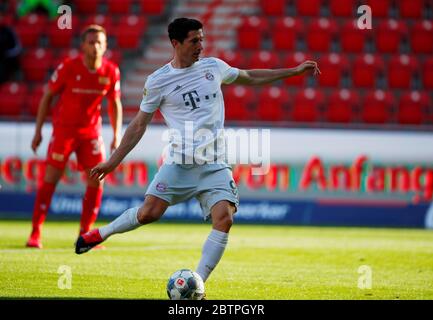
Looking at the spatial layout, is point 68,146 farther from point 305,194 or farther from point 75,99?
point 305,194

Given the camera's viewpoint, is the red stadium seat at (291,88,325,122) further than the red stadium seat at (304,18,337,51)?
No

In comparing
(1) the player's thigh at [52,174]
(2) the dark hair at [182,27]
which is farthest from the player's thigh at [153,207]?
(1) the player's thigh at [52,174]

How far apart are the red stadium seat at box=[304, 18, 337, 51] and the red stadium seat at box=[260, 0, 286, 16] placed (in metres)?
1.04

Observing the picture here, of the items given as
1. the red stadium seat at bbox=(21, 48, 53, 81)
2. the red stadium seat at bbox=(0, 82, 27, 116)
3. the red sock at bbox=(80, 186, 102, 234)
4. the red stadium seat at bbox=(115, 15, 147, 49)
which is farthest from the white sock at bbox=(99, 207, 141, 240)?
the red stadium seat at bbox=(115, 15, 147, 49)

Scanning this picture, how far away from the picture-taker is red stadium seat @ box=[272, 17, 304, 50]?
20.2 metres

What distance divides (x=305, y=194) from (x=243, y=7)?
6.60 m

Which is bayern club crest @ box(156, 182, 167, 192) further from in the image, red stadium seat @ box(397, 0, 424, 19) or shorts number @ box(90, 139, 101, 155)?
red stadium seat @ box(397, 0, 424, 19)

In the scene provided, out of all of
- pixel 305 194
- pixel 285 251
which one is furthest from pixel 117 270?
pixel 305 194

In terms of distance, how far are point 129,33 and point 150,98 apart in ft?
43.1

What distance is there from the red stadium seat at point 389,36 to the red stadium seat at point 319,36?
41.8 inches

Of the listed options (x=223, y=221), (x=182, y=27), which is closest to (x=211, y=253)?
(x=223, y=221)

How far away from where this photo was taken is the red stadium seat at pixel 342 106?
1873 cm

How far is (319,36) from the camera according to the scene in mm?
20125

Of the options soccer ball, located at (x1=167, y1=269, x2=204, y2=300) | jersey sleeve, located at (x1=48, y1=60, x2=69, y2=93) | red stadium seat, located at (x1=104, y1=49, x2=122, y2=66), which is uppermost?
red stadium seat, located at (x1=104, y1=49, x2=122, y2=66)
